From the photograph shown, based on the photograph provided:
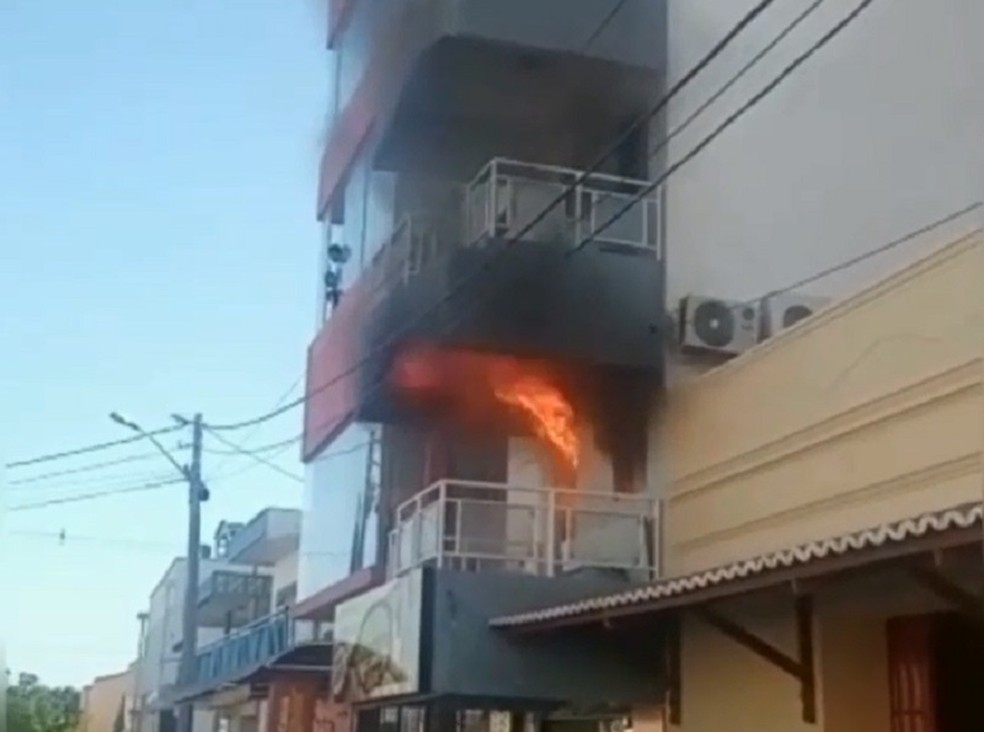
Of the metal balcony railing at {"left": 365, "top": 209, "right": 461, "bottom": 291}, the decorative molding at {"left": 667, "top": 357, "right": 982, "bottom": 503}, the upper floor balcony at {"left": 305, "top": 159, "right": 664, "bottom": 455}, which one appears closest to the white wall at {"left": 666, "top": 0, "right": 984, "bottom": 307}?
the upper floor balcony at {"left": 305, "top": 159, "right": 664, "bottom": 455}

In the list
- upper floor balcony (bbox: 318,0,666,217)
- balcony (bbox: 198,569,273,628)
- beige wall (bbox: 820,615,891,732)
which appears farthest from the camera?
balcony (bbox: 198,569,273,628)

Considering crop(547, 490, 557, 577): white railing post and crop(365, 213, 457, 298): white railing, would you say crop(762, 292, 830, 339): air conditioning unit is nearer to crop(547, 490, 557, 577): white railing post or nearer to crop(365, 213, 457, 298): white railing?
crop(547, 490, 557, 577): white railing post

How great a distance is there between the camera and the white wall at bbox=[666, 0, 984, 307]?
13344mm

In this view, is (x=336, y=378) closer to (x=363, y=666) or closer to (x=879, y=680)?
(x=363, y=666)

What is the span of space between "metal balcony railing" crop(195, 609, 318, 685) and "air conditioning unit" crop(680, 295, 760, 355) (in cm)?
645

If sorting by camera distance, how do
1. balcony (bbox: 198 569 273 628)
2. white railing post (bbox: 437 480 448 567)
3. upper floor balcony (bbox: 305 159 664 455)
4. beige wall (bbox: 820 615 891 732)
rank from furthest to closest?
balcony (bbox: 198 569 273 628) < upper floor balcony (bbox: 305 159 664 455) < white railing post (bbox: 437 480 448 567) < beige wall (bbox: 820 615 891 732)

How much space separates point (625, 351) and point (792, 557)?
16.1 feet

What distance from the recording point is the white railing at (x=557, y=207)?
13188mm

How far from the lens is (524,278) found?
12844 mm

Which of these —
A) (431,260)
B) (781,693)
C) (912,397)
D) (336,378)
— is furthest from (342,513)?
(912,397)

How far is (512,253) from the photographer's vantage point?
42.2 ft

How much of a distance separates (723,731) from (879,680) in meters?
1.62

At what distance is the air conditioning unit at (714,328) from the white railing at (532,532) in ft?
4.81

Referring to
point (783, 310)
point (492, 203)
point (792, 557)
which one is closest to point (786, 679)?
point (792, 557)
